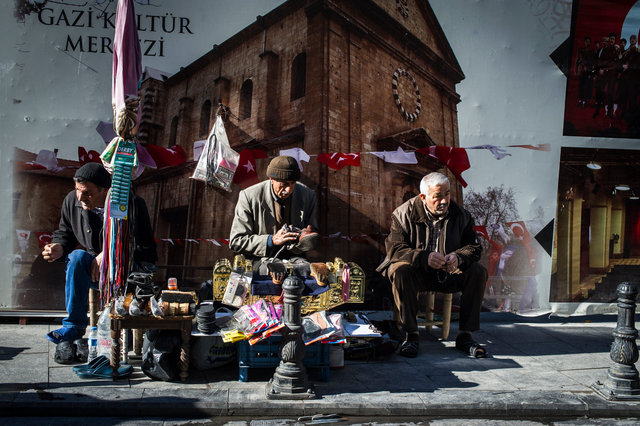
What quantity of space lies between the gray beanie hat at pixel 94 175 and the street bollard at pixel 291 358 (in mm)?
1931

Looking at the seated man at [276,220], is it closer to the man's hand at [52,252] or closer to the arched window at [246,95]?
the man's hand at [52,252]

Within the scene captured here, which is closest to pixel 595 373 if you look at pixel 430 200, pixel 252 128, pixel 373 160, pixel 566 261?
pixel 430 200

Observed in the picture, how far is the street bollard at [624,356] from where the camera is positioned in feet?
11.0

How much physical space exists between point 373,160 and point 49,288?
4.06 meters

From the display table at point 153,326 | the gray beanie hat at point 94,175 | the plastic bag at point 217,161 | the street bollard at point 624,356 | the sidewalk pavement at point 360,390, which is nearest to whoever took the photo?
the sidewalk pavement at point 360,390

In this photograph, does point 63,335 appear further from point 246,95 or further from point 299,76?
point 299,76

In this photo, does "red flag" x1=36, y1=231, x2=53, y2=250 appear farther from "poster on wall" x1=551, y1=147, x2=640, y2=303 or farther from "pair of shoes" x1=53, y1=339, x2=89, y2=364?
"poster on wall" x1=551, y1=147, x2=640, y2=303

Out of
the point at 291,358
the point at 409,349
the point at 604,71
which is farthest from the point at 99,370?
the point at 604,71

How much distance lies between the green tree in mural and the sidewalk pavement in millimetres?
2180

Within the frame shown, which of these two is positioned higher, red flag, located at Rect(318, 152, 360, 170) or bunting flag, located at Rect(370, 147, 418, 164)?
bunting flag, located at Rect(370, 147, 418, 164)

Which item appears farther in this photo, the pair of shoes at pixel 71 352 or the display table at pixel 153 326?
the pair of shoes at pixel 71 352

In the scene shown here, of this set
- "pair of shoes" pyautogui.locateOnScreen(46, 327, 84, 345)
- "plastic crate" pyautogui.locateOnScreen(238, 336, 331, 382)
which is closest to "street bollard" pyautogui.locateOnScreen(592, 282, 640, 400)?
"plastic crate" pyautogui.locateOnScreen(238, 336, 331, 382)

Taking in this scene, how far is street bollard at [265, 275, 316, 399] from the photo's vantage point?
3129 mm

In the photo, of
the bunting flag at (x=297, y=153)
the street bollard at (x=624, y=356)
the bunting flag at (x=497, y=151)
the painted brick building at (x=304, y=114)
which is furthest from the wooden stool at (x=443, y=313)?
the bunting flag at (x=497, y=151)
